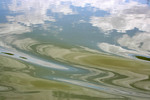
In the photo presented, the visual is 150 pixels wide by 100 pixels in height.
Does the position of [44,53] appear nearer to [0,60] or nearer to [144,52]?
[0,60]

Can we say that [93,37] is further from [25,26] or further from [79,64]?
[25,26]

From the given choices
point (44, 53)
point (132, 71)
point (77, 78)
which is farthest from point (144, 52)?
point (44, 53)

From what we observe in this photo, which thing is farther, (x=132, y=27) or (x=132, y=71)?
(x=132, y=27)

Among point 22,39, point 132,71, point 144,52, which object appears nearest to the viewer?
point 132,71

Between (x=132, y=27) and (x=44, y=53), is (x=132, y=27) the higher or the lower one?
the higher one

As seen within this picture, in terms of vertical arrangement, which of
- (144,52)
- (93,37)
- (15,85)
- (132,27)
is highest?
(132,27)

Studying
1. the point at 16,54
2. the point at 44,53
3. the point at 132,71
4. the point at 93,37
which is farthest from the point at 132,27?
the point at 16,54

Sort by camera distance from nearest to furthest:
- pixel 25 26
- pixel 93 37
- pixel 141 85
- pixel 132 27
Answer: pixel 141 85, pixel 93 37, pixel 25 26, pixel 132 27
